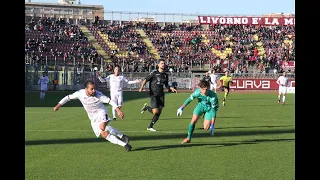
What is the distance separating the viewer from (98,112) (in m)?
13.9

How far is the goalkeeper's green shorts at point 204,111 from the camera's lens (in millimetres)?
15742

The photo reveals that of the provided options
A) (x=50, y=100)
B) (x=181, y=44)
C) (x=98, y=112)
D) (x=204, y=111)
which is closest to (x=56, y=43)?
(x=181, y=44)

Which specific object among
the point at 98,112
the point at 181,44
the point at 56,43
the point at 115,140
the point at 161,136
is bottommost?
the point at 161,136

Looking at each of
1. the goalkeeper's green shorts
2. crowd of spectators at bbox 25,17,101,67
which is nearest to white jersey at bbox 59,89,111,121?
the goalkeeper's green shorts

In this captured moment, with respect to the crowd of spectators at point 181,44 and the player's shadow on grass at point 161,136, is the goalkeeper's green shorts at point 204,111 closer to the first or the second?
the player's shadow on grass at point 161,136

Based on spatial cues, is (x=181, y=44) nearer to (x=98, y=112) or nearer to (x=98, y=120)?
(x=98, y=112)

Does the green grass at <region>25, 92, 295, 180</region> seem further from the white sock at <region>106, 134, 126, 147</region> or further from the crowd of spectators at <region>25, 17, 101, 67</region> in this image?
the crowd of spectators at <region>25, 17, 101, 67</region>

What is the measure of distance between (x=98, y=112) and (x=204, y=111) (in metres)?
3.37

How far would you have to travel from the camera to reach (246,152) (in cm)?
1347

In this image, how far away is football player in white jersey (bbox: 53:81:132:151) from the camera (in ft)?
44.3

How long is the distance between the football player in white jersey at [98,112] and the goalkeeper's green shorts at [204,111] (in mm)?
2724

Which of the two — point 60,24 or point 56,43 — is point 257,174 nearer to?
point 56,43

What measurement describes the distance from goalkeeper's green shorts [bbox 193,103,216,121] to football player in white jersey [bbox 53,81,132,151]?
2.72 m
